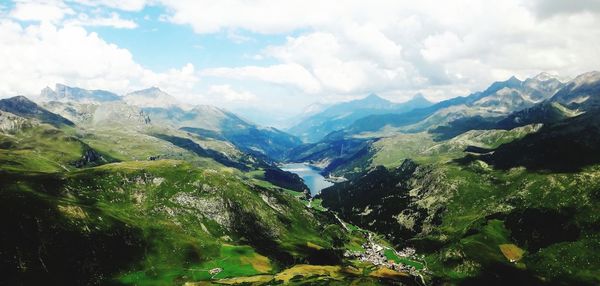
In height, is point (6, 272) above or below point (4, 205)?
below

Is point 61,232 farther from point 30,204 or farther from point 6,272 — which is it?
point 6,272

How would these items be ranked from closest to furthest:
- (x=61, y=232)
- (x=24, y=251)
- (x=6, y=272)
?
(x=6, y=272), (x=24, y=251), (x=61, y=232)

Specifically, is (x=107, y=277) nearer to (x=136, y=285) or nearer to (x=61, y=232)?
(x=136, y=285)

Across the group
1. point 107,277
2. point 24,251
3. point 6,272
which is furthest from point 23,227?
point 107,277

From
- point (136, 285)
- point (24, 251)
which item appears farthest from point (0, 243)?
point (136, 285)

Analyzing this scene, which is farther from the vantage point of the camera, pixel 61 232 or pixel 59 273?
pixel 61 232

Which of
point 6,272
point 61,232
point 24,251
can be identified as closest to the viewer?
point 6,272

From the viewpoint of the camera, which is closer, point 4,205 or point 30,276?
point 30,276

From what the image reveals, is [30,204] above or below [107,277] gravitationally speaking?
above

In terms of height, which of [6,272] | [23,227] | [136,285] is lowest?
[136,285]
